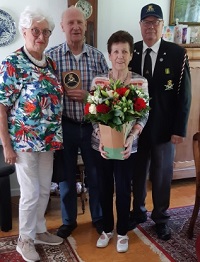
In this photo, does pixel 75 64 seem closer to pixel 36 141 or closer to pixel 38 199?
pixel 36 141

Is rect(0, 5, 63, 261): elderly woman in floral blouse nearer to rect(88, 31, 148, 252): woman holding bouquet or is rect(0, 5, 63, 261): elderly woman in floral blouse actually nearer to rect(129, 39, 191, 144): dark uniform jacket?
rect(88, 31, 148, 252): woman holding bouquet

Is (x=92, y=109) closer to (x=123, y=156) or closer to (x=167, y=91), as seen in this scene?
(x=123, y=156)

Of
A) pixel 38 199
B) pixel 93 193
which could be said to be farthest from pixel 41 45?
pixel 93 193

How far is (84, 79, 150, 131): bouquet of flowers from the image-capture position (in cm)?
165

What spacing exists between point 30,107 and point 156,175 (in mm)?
1026

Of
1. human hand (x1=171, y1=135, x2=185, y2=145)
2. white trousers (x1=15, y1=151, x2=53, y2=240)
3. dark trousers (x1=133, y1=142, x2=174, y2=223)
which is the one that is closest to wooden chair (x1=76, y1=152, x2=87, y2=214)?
dark trousers (x1=133, y1=142, x2=174, y2=223)

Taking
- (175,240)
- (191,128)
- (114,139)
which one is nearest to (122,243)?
(175,240)

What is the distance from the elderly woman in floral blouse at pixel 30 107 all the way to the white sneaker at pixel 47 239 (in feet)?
0.87

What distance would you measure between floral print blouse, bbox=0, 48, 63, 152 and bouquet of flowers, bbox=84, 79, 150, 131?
8.8 inches

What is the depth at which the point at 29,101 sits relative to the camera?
1.68 meters

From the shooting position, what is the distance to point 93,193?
2264 millimetres

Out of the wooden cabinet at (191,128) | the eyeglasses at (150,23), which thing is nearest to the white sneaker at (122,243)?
the wooden cabinet at (191,128)

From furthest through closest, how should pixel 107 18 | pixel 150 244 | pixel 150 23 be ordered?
pixel 107 18 → pixel 150 244 → pixel 150 23

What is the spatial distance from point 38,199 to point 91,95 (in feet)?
2.43
